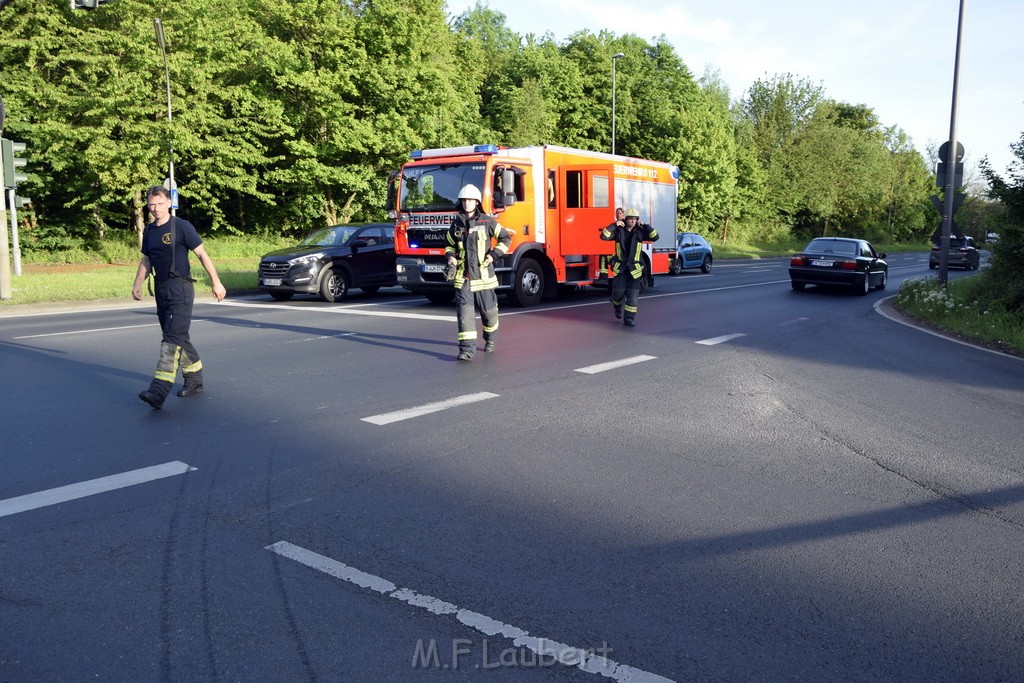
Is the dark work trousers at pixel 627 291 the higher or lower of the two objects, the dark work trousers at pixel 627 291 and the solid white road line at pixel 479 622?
the higher

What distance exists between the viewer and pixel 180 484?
4867mm

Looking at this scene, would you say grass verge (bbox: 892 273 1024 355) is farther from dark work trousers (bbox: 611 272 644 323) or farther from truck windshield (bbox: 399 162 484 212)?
truck windshield (bbox: 399 162 484 212)

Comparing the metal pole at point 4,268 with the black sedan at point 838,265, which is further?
the black sedan at point 838,265

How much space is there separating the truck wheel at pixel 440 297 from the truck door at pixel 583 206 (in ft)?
8.31

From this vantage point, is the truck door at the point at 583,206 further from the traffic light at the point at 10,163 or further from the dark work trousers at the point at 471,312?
the traffic light at the point at 10,163

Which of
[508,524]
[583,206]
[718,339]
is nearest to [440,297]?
[583,206]

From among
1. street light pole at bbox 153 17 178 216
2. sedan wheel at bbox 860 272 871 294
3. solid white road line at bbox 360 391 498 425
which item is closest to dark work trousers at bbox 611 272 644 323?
solid white road line at bbox 360 391 498 425

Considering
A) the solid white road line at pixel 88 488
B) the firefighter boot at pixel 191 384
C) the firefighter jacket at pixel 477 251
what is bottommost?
the solid white road line at pixel 88 488

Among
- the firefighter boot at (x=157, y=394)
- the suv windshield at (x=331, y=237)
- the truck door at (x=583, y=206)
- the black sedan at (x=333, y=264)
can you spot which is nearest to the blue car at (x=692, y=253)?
the truck door at (x=583, y=206)

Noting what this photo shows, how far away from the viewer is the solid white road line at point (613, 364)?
29.4ft

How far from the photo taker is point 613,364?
940 centimetres

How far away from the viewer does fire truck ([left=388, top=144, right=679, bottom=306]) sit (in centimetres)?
1498

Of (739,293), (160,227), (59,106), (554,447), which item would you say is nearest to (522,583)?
(554,447)

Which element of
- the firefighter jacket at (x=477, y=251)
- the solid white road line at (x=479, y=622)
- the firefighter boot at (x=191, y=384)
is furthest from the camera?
the firefighter jacket at (x=477, y=251)
